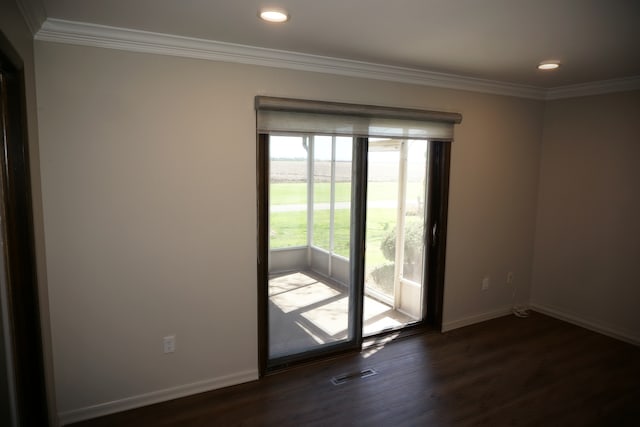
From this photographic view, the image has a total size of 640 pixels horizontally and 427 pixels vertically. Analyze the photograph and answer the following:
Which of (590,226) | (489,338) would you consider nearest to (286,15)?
(489,338)

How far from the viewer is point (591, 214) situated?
3908 mm

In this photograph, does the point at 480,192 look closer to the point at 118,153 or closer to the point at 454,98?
the point at 454,98

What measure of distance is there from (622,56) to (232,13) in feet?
8.66

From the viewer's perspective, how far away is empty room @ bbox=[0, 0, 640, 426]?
6.74 ft

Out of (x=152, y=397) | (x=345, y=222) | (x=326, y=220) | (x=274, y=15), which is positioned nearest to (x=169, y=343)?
(x=152, y=397)

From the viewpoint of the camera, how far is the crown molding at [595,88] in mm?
3496

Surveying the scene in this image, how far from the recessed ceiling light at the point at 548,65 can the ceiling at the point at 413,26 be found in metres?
0.07

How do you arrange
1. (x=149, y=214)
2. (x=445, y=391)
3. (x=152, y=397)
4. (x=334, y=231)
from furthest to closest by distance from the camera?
1. (x=334, y=231)
2. (x=445, y=391)
3. (x=152, y=397)
4. (x=149, y=214)

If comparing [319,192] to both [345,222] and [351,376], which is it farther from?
[351,376]

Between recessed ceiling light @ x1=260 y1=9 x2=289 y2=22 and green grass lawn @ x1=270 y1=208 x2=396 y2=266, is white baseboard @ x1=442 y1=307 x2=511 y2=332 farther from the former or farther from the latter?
recessed ceiling light @ x1=260 y1=9 x2=289 y2=22

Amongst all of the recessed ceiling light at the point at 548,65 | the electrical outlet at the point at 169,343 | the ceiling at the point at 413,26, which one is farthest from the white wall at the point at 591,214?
the electrical outlet at the point at 169,343

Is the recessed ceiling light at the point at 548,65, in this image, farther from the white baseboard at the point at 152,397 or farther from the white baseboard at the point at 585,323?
the white baseboard at the point at 152,397

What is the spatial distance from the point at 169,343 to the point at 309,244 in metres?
1.24

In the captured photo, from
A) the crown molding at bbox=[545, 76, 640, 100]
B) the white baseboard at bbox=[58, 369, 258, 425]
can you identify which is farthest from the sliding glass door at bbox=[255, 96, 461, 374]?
the crown molding at bbox=[545, 76, 640, 100]
